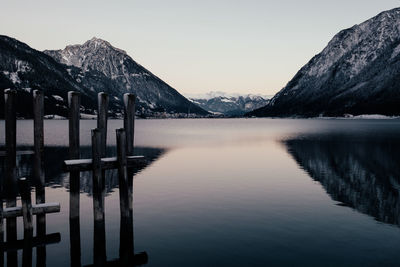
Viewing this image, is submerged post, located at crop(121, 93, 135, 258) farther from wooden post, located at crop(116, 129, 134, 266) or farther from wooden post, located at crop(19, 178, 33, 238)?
wooden post, located at crop(19, 178, 33, 238)

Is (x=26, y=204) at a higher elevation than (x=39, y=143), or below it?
below

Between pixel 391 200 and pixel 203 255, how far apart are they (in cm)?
1891

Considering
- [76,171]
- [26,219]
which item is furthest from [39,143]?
[26,219]

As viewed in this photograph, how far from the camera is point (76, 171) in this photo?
16438 millimetres

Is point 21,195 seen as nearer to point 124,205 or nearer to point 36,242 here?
point 36,242

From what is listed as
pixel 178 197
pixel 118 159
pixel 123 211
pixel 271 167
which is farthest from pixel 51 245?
pixel 271 167

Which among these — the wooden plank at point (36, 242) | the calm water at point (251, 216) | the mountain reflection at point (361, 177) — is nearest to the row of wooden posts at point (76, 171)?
the wooden plank at point (36, 242)

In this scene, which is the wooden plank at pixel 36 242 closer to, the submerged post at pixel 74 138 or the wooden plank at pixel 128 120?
the submerged post at pixel 74 138

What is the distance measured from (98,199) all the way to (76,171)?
1.49 m

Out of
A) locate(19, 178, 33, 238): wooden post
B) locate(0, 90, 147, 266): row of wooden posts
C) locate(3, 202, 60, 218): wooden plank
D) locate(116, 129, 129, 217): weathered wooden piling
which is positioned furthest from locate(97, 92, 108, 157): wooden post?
locate(19, 178, 33, 238): wooden post

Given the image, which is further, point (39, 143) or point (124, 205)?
point (124, 205)

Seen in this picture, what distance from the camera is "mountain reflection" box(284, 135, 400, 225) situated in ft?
93.1

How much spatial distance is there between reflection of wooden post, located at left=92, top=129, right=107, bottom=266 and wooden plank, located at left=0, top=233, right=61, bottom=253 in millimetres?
2739

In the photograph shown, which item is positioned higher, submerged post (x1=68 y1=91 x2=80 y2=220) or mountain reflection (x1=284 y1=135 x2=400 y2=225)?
submerged post (x1=68 y1=91 x2=80 y2=220)
